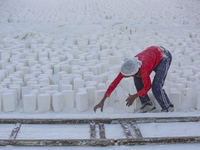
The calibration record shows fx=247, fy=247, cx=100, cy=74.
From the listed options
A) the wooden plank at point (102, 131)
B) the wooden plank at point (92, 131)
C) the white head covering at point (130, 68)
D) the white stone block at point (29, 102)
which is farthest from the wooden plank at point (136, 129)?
the white stone block at point (29, 102)

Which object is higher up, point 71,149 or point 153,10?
point 153,10

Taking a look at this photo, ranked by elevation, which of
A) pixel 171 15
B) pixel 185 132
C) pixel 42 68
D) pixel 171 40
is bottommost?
pixel 185 132

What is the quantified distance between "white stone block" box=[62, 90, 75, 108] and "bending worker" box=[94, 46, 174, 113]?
18.0 inches

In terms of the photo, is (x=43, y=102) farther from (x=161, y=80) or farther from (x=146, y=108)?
(x=161, y=80)

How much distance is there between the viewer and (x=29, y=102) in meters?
3.33

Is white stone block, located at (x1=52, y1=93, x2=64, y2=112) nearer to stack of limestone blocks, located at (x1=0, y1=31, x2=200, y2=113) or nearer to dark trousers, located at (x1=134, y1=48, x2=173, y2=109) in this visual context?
stack of limestone blocks, located at (x1=0, y1=31, x2=200, y2=113)

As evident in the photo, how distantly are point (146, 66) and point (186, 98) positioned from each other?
111 cm

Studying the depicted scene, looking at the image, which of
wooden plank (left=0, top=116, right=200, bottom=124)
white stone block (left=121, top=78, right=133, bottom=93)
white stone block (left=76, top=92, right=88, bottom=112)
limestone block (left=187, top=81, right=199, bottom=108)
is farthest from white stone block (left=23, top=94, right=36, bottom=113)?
limestone block (left=187, top=81, right=199, bottom=108)

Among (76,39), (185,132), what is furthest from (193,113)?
(76,39)

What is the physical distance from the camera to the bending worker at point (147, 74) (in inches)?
110

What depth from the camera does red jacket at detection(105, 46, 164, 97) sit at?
286 cm

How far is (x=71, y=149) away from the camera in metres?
2.53

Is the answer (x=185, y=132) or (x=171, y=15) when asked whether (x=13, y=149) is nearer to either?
(x=185, y=132)

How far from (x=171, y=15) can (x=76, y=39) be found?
374cm
